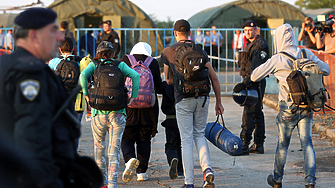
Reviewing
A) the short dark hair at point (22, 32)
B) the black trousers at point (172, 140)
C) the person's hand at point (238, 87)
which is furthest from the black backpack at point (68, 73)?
the short dark hair at point (22, 32)

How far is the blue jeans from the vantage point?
4910 millimetres

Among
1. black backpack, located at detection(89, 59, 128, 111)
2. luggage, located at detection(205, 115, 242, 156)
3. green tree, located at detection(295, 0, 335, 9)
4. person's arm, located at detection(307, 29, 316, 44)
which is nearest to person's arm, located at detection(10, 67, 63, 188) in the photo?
black backpack, located at detection(89, 59, 128, 111)

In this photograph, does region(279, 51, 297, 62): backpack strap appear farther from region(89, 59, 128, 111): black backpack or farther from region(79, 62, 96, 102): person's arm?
region(79, 62, 96, 102): person's arm

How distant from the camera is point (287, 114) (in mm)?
4953

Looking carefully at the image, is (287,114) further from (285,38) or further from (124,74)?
(124,74)

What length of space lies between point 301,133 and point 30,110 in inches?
139

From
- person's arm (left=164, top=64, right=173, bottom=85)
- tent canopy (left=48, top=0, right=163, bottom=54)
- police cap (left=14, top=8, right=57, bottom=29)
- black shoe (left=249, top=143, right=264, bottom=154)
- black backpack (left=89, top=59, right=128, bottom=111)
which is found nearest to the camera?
police cap (left=14, top=8, right=57, bottom=29)

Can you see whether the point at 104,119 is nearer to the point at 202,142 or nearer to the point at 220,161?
the point at 202,142

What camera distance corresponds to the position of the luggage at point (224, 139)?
5.19 meters

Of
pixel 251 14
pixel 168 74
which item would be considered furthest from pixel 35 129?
pixel 251 14

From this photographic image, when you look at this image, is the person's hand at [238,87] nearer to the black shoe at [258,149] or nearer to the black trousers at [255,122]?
the black trousers at [255,122]

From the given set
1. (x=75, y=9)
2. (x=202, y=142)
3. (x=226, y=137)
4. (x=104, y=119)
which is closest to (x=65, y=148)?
(x=104, y=119)

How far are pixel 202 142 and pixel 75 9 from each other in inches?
669

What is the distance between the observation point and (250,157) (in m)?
6.87
